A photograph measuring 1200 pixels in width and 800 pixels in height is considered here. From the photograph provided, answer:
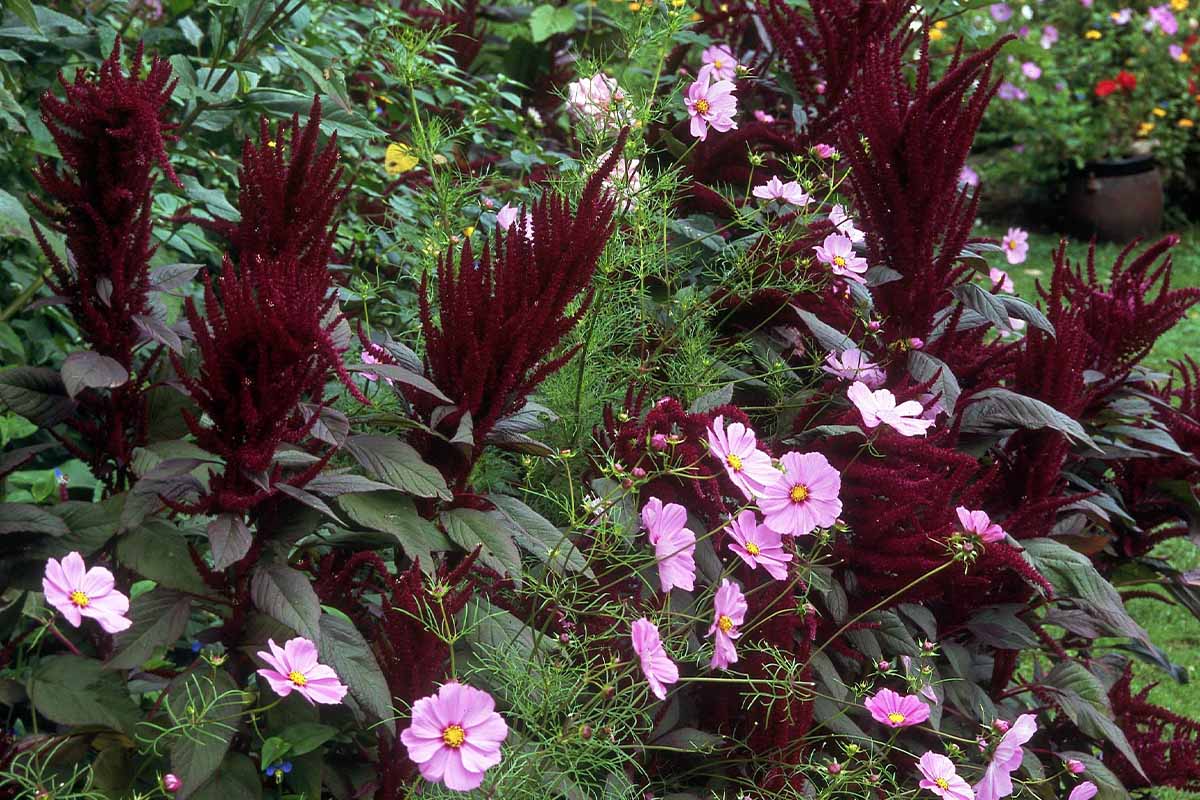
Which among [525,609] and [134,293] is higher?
[134,293]

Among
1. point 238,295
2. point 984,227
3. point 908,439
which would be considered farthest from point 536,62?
point 984,227

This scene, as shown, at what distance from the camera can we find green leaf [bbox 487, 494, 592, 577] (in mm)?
1538

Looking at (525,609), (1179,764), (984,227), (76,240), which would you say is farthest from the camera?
(984,227)

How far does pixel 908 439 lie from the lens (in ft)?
5.79

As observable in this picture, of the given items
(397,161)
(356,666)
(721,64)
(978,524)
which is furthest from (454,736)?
(397,161)

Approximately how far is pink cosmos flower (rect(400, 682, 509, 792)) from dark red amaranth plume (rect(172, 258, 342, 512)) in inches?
11.1

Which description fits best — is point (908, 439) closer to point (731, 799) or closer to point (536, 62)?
point (731, 799)

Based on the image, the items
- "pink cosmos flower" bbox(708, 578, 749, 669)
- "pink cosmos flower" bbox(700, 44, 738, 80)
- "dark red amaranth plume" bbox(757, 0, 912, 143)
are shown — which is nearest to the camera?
"pink cosmos flower" bbox(708, 578, 749, 669)

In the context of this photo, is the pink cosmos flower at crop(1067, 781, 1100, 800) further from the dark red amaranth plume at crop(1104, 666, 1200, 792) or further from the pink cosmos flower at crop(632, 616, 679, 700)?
the pink cosmos flower at crop(632, 616, 679, 700)

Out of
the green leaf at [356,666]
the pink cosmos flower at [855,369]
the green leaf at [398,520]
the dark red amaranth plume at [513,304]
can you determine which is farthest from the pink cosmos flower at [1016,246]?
the green leaf at [356,666]

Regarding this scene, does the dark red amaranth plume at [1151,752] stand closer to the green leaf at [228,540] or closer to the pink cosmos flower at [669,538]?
the pink cosmos flower at [669,538]

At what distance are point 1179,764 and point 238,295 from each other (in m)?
2.07

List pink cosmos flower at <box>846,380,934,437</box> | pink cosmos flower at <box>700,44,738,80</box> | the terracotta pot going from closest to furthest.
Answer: pink cosmos flower at <box>846,380,934,437</box>
pink cosmos flower at <box>700,44,738,80</box>
the terracotta pot

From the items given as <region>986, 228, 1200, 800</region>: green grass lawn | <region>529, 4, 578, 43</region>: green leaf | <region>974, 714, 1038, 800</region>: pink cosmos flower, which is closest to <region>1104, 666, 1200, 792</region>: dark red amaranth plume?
<region>986, 228, 1200, 800</region>: green grass lawn
